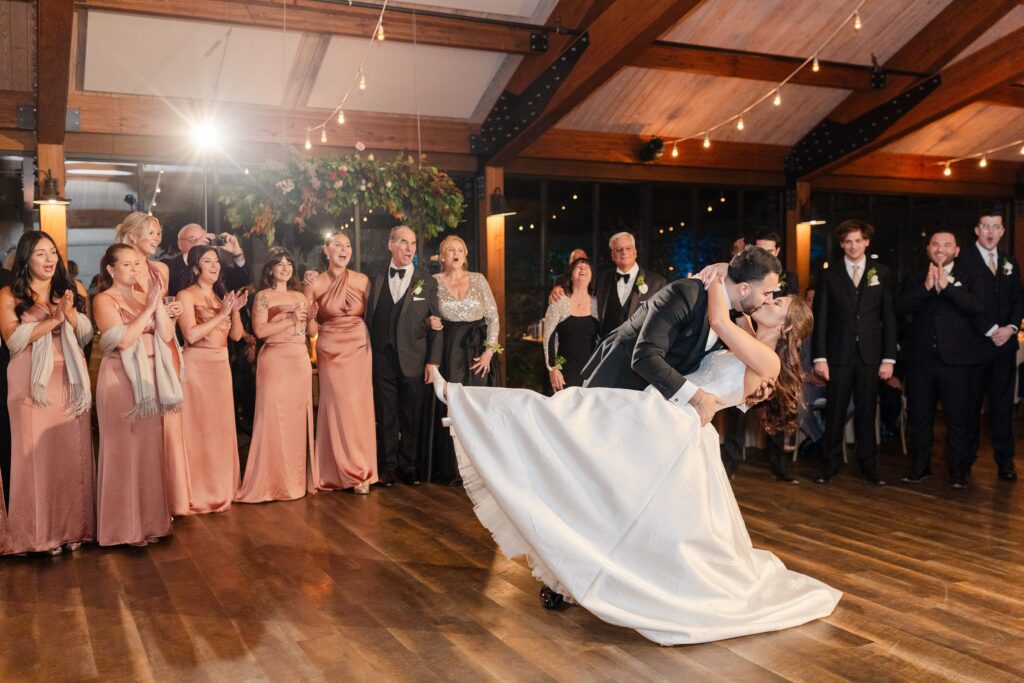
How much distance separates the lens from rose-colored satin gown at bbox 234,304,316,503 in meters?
5.74

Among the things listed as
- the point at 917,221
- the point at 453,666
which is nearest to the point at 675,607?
the point at 453,666

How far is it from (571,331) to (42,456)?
3363mm

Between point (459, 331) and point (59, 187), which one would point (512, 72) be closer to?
point (459, 331)

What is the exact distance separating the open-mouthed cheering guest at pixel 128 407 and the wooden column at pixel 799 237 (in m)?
7.11

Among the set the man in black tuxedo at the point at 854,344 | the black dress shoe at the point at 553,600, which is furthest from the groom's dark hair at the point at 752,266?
the man in black tuxedo at the point at 854,344

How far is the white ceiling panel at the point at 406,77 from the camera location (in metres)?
7.17

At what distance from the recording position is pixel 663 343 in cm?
348

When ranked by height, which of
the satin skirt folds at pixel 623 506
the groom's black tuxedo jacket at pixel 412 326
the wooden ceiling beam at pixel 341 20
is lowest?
the satin skirt folds at pixel 623 506

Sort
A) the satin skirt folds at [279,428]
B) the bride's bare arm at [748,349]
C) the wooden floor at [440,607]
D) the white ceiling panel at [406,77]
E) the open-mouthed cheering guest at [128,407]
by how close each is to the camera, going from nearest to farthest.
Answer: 1. the wooden floor at [440,607]
2. the bride's bare arm at [748,349]
3. the open-mouthed cheering guest at [128,407]
4. the satin skirt folds at [279,428]
5. the white ceiling panel at [406,77]

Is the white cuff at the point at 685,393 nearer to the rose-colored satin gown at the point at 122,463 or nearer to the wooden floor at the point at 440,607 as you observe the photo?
the wooden floor at the point at 440,607

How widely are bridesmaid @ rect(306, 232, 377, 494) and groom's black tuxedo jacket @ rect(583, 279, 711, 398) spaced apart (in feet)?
8.72

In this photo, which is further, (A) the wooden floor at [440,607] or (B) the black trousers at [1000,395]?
(B) the black trousers at [1000,395]

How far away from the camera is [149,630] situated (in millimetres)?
3506

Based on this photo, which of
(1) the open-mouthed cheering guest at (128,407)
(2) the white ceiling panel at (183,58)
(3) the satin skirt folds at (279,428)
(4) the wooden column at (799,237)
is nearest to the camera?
(1) the open-mouthed cheering guest at (128,407)
